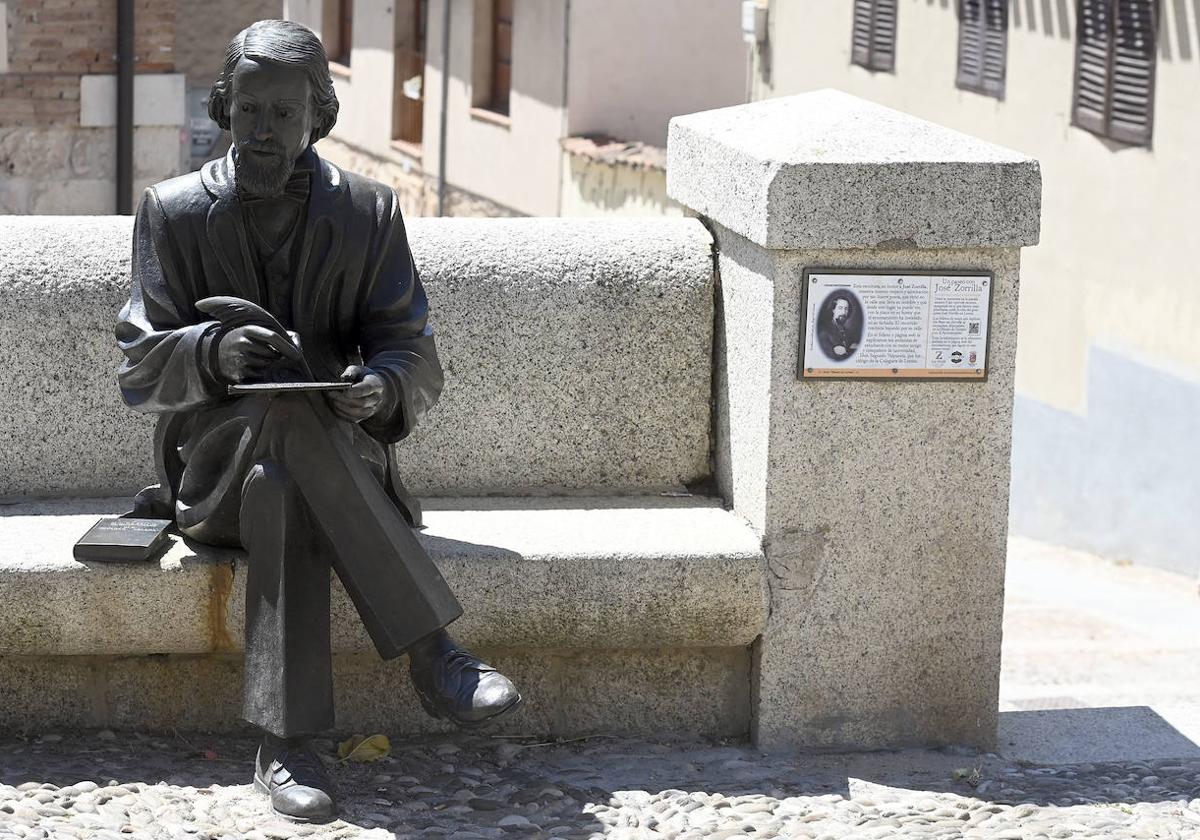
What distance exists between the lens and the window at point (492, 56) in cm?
2119

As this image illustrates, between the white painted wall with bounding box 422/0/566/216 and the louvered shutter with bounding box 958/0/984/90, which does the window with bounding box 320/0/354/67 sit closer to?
the white painted wall with bounding box 422/0/566/216

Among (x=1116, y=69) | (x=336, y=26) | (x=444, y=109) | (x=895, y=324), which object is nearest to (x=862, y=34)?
(x=1116, y=69)

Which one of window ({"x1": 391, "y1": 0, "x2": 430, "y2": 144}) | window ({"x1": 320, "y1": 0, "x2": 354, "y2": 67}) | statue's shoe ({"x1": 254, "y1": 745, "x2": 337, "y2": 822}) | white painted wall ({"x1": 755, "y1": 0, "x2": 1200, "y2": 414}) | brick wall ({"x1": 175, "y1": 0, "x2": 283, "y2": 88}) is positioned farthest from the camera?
brick wall ({"x1": 175, "y1": 0, "x2": 283, "y2": 88})

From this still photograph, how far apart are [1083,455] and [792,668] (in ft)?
24.2

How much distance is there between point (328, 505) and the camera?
13.9 feet

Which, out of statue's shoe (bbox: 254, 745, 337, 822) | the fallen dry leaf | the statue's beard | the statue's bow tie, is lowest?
the fallen dry leaf

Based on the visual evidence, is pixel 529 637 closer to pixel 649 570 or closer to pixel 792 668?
pixel 649 570

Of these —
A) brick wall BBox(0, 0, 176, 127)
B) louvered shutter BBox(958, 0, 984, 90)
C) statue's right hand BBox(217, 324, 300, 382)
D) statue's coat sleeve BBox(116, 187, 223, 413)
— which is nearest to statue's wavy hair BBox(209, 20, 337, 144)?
statue's coat sleeve BBox(116, 187, 223, 413)

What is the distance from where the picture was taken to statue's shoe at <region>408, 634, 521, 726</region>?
426 centimetres

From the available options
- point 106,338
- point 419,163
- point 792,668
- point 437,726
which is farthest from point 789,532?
point 419,163

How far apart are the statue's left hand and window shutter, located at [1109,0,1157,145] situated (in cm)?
756

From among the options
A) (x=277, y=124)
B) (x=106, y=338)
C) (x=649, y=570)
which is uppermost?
(x=277, y=124)

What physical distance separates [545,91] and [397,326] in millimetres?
15798

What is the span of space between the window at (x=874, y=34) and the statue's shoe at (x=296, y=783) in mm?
10725
